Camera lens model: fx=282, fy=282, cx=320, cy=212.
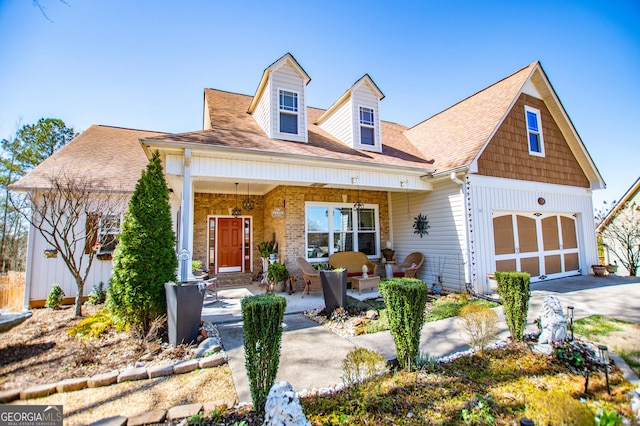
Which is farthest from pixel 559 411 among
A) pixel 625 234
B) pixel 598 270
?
pixel 625 234

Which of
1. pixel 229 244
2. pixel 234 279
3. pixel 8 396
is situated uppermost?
pixel 229 244

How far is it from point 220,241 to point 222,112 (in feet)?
15.1

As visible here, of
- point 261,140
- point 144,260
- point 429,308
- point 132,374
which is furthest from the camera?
point 261,140

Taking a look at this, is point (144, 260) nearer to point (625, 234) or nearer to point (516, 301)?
point (516, 301)

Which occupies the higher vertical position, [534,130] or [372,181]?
[534,130]

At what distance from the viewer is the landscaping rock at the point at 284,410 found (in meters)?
1.99

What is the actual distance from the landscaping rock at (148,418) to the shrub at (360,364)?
178 cm

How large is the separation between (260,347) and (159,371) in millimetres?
1833

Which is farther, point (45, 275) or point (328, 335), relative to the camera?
point (45, 275)

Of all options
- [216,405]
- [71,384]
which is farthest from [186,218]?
[216,405]

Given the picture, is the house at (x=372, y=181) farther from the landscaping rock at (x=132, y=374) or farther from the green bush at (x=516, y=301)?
the green bush at (x=516, y=301)

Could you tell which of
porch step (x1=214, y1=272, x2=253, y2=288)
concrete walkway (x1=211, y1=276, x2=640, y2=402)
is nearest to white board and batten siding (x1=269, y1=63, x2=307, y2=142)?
concrete walkway (x1=211, y1=276, x2=640, y2=402)

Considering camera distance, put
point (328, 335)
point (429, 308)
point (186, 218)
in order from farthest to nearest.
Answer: point (429, 308)
point (186, 218)
point (328, 335)

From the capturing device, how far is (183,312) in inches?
173
